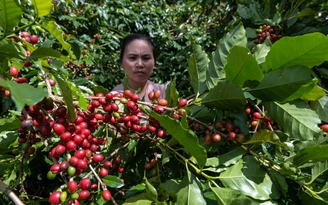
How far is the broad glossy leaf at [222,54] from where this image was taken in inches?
26.0

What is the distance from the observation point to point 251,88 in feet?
2.03

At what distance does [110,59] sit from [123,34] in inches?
33.5

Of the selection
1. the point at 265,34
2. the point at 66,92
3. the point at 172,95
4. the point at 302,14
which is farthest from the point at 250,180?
the point at 302,14

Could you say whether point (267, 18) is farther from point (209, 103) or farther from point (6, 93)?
point (6, 93)

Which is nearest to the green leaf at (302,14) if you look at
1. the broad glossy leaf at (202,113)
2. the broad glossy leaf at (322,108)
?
the broad glossy leaf at (322,108)

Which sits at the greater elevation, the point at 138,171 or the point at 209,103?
the point at 209,103

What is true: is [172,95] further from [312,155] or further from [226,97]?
[312,155]

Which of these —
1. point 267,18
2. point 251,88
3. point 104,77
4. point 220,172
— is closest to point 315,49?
point 251,88

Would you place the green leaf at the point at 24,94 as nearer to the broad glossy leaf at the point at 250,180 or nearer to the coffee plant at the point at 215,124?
the coffee plant at the point at 215,124

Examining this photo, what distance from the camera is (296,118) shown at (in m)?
0.59

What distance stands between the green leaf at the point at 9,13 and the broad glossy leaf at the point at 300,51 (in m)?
0.51

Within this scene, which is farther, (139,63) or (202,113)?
(139,63)

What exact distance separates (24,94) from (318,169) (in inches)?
23.5

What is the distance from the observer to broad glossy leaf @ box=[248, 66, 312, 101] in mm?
558
